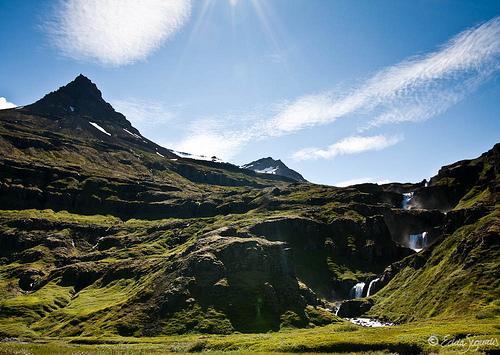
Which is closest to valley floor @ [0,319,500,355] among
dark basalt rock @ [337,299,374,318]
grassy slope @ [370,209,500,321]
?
grassy slope @ [370,209,500,321]

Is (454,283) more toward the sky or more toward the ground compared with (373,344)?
more toward the sky

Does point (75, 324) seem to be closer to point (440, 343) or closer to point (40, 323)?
point (40, 323)

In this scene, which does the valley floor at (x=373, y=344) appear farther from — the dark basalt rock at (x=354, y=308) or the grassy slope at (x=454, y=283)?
the dark basalt rock at (x=354, y=308)

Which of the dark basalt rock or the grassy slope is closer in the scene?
the grassy slope

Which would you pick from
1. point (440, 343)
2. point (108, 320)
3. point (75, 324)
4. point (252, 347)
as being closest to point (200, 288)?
point (108, 320)

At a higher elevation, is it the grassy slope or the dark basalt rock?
the grassy slope

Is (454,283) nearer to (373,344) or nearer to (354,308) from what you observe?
(354,308)

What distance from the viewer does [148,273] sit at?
641 ft

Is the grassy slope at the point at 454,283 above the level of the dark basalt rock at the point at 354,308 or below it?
above

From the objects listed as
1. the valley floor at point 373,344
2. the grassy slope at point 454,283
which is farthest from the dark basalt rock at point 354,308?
the valley floor at point 373,344

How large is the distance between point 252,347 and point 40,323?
104m

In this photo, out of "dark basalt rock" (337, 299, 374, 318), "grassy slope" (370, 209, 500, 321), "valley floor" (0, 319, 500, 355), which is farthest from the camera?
"dark basalt rock" (337, 299, 374, 318)

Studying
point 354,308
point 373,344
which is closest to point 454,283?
point 354,308

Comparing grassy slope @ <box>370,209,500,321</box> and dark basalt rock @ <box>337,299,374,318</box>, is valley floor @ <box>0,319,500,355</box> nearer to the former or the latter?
grassy slope @ <box>370,209,500,321</box>
